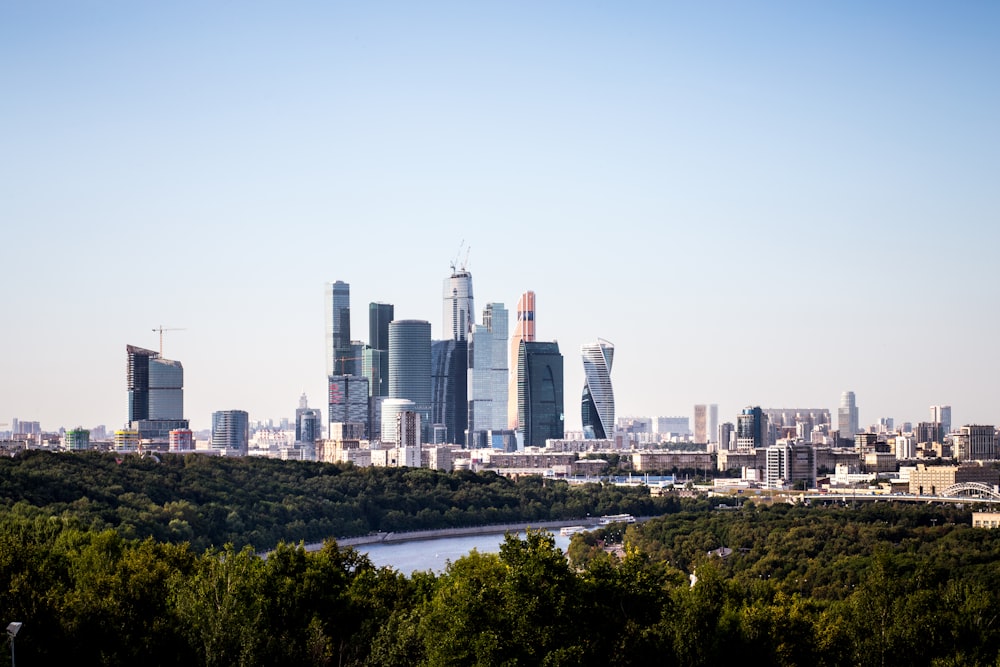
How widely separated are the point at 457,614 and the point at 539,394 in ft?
520

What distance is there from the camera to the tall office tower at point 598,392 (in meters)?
167

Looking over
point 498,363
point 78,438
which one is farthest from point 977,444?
point 78,438

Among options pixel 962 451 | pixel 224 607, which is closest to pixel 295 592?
pixel 224 607

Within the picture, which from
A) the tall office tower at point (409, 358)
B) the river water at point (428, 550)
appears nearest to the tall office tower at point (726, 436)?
the tall office tower at point (409, 358)

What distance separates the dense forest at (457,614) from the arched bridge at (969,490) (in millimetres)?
66844

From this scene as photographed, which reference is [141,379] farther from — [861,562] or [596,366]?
[861,562]

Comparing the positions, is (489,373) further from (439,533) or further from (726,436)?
(439,533)

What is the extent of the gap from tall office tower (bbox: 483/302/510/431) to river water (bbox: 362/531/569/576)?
4418 inches

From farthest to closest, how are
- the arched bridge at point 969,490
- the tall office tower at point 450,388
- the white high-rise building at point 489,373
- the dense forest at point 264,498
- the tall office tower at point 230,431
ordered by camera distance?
1. the white high-rise building at point 489,373
2. the tall office tower at point 450,388
3. the tall office tower at point 230,431
4. the arched bridge at point 969,490
5. the dense forest at point 264,498

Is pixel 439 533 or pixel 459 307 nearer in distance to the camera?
pixel 439 533

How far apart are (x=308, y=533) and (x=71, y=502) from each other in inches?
670

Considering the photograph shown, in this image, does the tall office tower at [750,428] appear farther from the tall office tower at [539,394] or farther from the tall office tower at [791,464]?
the tall office tower at [791,464]

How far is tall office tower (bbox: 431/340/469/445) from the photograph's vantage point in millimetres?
187500

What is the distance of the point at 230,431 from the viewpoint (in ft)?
567
